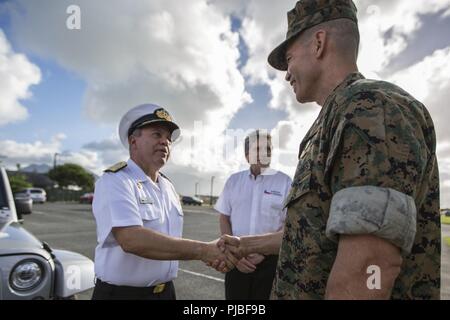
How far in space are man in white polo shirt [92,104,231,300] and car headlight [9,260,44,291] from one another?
27.2 inches

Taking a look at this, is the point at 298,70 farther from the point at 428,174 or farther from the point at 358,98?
the point at 428,174

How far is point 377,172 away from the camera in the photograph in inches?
41.5

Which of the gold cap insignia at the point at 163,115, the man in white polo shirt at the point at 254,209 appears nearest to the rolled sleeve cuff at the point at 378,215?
the gold cap insignia at the point at 163,115

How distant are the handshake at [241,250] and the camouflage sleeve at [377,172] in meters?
1.76

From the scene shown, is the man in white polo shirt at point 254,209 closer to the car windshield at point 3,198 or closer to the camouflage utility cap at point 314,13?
the camouflage utility cap at point 314,13

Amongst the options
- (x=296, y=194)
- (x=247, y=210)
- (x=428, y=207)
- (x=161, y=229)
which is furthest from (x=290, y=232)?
(x=247, y=210)

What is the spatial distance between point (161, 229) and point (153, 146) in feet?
2.08

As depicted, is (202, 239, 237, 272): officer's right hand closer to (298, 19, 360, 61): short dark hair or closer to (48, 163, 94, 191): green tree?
(298, 19, 360, 61): short dark hair

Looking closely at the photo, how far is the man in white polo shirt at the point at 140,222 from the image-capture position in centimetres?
217

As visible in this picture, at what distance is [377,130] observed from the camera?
1.07m

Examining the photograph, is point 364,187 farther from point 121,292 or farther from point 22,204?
point 22,204

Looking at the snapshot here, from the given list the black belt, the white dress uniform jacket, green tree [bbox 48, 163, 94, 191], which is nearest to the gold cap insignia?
the white dress uniform jacket

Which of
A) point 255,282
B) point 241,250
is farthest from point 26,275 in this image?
point 255,282

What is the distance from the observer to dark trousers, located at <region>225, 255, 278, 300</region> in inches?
127
